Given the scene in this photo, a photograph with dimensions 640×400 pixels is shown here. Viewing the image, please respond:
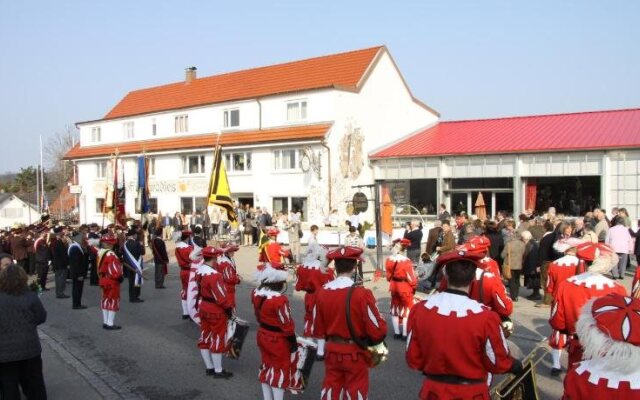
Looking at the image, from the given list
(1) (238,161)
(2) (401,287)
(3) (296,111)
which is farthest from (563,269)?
(1) (238,161)

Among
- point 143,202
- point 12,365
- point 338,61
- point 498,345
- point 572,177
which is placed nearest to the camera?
point 498,345

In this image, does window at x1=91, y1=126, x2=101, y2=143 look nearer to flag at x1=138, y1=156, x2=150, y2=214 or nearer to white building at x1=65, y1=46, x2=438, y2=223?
white building at x1=65, y1=46, x2=438, y2=223

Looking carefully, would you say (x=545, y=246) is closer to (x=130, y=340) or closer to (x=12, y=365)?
(x=130, y=340)

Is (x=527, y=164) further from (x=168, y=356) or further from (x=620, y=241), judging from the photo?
(x=168, y=356)

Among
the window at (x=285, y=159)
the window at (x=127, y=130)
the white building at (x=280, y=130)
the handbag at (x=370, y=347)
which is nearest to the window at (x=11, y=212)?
the white building at (x=280, y=130)

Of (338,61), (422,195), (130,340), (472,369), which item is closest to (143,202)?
(130,340)

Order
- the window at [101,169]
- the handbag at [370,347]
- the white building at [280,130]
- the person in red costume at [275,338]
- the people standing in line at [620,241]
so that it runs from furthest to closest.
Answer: the window at [101,169] < the white building at [280,130] < the people standing in line at [620,241] < the person in red costume at [275,338] < the handbag at [370,347]

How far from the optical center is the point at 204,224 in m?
30.6

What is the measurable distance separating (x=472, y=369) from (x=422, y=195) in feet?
91.4

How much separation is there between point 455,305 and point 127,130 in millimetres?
42811

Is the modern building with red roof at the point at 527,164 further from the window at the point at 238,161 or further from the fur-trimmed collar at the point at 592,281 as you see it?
the fur-trimmed collar at the point at 592,281

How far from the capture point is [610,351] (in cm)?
317

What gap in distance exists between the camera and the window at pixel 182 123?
130 feet

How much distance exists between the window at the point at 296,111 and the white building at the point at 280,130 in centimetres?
6
